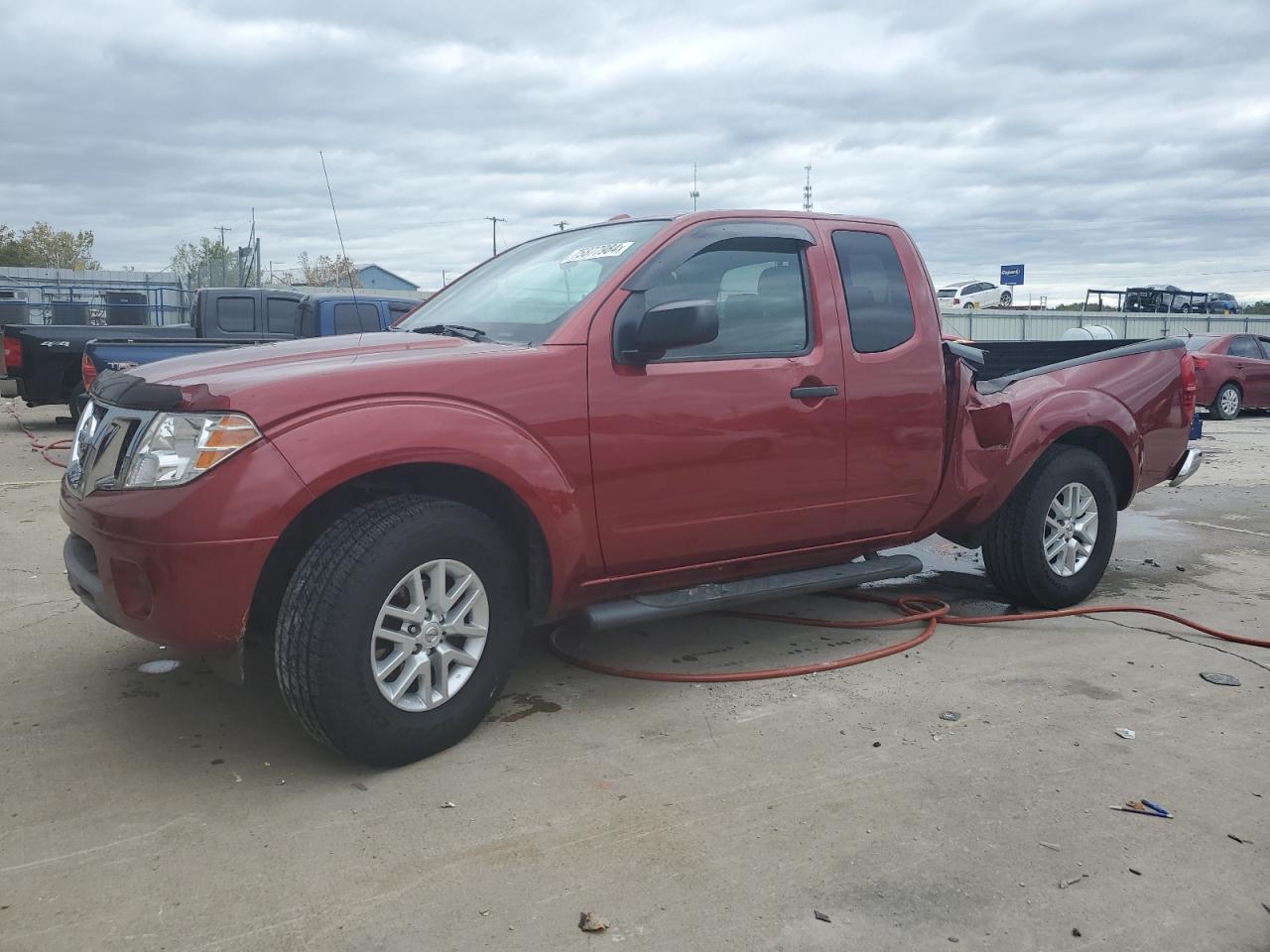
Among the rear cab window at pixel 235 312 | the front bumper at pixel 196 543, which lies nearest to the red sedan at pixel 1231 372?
the rear cab window at pixel 235 312

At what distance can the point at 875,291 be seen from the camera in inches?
181

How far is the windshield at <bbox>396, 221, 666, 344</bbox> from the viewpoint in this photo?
395 centimetres

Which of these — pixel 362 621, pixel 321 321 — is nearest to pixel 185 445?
pixel 362 621

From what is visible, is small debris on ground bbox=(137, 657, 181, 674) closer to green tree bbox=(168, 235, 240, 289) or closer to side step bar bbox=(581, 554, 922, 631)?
side step bar bbox=(581, 554, 922, 631)

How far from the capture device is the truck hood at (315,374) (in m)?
3.11

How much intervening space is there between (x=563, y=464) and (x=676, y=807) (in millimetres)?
1180

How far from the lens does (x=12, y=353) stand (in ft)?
40.4

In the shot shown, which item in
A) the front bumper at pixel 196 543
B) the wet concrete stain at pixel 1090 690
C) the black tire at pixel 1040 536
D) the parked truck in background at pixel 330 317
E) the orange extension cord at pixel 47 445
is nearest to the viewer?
the front bumper at pixel 196 543

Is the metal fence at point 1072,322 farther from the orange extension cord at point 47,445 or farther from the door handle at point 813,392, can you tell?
the door handle at point 813,392

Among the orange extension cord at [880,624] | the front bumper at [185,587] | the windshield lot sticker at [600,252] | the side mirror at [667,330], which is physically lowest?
the orange extension cord at [880,624]

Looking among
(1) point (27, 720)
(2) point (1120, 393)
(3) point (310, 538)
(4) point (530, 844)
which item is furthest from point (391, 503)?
(2) point (1120, 393)

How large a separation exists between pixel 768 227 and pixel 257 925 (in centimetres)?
312

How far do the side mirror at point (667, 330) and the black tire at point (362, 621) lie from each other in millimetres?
816

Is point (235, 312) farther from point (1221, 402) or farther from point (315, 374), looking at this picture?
point (1221, 402)
